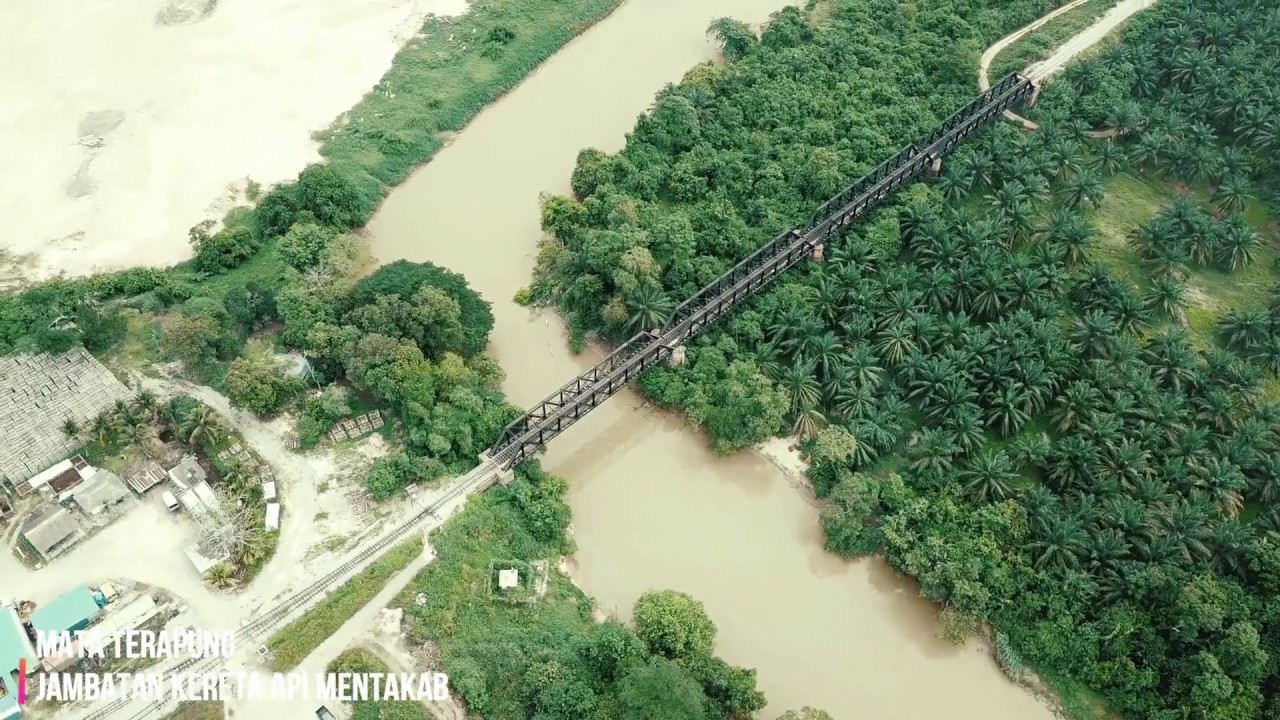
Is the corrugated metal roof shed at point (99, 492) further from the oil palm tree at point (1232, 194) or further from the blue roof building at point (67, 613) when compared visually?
the oil palm tree at point (1232, 194)

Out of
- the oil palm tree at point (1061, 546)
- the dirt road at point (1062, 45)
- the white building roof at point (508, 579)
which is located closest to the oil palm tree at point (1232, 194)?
the dirt road at point (1062, 45)

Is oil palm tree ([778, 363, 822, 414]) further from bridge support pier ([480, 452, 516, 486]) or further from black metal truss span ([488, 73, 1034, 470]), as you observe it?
bridge support pier ([480, 452, 516, 486])

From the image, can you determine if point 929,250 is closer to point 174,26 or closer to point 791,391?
point 791,391

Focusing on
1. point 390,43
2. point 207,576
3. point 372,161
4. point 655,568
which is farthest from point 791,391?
point 390,43

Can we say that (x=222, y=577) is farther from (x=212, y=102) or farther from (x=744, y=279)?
(x=212, y=102)

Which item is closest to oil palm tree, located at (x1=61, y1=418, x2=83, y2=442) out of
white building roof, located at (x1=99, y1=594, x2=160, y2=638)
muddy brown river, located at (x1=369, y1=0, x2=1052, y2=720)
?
white building roof, located at (x1=99, y1=594, x2=160, y2=638)

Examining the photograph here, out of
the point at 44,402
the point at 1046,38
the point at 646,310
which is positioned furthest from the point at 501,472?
the point at 1046,38
